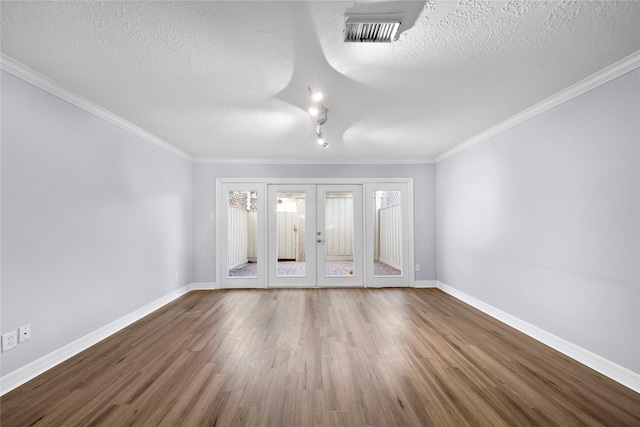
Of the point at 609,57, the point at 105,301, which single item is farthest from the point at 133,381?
the point at 609,57

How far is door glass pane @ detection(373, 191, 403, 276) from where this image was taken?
518 cm

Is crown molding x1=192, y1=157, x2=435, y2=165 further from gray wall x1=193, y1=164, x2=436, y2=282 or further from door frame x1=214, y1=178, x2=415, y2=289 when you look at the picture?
door frame x1=214, y1=178, x2=415, y2=289

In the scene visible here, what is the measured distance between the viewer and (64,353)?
243 centimetres

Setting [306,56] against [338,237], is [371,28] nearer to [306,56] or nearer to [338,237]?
[306,56]

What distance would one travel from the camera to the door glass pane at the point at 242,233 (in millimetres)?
5094

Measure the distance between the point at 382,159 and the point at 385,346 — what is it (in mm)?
3480

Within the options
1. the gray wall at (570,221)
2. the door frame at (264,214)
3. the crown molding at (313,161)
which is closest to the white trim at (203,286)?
the door frame at (264,214)

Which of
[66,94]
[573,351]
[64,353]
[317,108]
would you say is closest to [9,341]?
[64,353]

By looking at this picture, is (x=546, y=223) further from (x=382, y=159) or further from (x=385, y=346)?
(x=382, y=159)

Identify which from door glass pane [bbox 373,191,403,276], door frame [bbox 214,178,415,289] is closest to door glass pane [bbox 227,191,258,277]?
door frame [bbox 214,178,415,289]

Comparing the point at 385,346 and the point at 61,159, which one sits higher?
the point at 61,159

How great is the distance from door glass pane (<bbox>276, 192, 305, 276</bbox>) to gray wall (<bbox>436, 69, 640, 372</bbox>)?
117 inches

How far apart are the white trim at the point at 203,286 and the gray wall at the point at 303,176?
0.24ft

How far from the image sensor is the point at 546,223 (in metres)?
2.74
